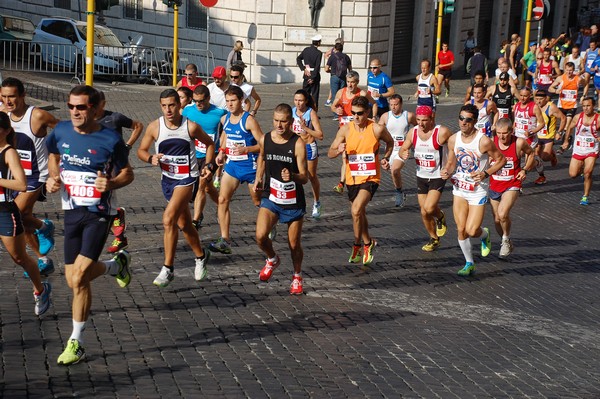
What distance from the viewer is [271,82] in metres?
33.2

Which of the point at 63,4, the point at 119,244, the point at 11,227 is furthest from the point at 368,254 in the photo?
the point at 63,4

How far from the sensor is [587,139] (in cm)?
1702

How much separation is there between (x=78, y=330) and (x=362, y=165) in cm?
464

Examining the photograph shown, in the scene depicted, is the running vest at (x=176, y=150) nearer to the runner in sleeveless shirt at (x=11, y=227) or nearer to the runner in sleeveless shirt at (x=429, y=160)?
the runner in sleeveless shirt at (x=11, y=227)

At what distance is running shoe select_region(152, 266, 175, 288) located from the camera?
1054 cm

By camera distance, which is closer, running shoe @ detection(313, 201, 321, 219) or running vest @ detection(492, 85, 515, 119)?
running shoe @ detection(313, 201, 321, 219)

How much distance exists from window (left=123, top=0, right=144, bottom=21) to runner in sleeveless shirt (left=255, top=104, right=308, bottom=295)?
26982mm

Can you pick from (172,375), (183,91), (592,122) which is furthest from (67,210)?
(592,122)

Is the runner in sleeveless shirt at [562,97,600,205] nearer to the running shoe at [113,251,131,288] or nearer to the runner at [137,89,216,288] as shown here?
the runner at [137,89,216,288]

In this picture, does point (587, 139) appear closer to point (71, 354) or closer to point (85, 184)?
point (85, 184)

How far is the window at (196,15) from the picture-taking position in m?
34.6

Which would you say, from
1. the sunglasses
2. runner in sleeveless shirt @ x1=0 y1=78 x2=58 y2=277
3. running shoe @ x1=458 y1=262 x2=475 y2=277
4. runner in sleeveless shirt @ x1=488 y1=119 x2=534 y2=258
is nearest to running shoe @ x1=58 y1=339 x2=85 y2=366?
the sunglasses

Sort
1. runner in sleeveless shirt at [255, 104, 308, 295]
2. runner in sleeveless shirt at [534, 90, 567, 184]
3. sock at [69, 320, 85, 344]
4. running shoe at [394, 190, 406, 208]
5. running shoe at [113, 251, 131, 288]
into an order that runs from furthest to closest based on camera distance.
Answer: runner in sleeveless shirt at [534, 90, 567, 184] < running shoe at [394, 190, 406, 208] < runner in sleeveless shirt at [255, 104, 308, 295] < running shoe at [113, 251, 131, 288] < sock at [69, 320, 85, 344]

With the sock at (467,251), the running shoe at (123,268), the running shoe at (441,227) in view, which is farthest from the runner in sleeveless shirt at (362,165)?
the running shoe at (123,268)
